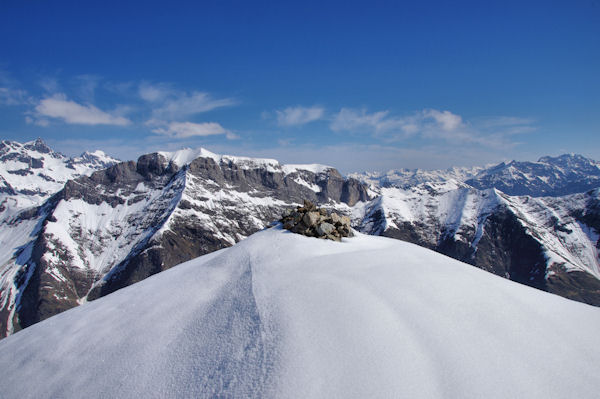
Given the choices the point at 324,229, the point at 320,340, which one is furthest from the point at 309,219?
the point at 320,340

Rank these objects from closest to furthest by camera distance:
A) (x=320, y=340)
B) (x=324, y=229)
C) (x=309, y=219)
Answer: (x=320, y=340)
(x=324, y=229)
(x=309, y=219)

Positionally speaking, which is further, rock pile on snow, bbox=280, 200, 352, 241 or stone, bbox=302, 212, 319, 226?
stone, bbox=302, 212, 319, 226

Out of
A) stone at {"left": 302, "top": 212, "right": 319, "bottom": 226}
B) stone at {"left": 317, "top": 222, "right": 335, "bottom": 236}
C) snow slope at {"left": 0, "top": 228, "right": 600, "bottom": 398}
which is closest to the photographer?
snow slope at {"left": 0, "top": 228, "right": 600, "bottom": 398}

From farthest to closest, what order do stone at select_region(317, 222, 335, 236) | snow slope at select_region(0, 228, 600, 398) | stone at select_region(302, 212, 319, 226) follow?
stone at select_region(302, 212, 319, 226) < stone at select_region(317, 222, 335, 236) < snow slope at select_region(0, 228, 600, 398)

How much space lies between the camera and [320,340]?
569 cm

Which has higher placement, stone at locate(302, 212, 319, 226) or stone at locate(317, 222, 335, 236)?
stone at locate(302, 212, 319, 226)

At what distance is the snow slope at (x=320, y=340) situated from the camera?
5.00m

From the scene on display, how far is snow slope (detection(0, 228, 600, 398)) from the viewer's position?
197 inches

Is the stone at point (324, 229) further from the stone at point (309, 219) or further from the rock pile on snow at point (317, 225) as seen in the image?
the stone at point (309, 219)

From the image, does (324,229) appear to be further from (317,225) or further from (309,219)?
(309,219)

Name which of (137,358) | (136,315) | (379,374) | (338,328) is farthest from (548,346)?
(136,315)

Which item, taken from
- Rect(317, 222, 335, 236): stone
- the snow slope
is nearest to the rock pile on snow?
Rect(317, 222, 335, 236): stone

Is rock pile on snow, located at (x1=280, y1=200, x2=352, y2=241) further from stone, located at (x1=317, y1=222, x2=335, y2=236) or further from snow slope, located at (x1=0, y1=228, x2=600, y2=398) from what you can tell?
snow slope, located at (x1=0, y1=228, x2=600, y2=398)

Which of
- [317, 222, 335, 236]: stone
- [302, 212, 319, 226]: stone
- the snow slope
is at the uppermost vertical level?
[302, 212, 319, 226]: stone
